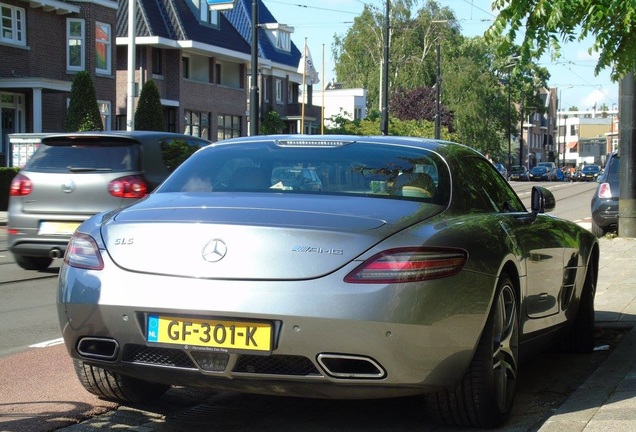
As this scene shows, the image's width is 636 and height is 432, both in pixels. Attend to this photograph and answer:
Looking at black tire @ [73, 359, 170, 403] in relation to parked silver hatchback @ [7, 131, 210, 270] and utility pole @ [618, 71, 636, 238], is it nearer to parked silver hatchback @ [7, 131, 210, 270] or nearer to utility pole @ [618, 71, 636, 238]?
parked silver hatchback @ [7, 131, 210, 270]

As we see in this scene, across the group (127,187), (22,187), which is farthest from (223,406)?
(22,187)

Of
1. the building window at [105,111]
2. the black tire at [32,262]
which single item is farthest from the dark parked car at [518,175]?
the black tire at [32,262]

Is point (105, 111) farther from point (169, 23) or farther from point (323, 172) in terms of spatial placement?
point (323, 172)

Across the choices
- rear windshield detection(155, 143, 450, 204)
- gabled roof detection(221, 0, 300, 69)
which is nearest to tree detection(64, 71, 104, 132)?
gabled roof detection(221, 0, 300, 69)

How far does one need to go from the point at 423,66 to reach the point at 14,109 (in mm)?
49263

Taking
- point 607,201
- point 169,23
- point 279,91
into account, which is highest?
point 169,23

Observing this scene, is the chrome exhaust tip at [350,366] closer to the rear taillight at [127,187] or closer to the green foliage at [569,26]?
the green foliage at [569,26]

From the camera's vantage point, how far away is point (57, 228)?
451 inches

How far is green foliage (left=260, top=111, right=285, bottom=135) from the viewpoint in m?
59.3

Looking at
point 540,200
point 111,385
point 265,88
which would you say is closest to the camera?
point 111,385

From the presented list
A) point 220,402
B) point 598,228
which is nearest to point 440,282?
point 220,402

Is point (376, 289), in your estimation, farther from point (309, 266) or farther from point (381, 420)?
point (381, 420)

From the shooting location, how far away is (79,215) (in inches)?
446

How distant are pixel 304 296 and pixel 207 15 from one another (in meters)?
50.0
